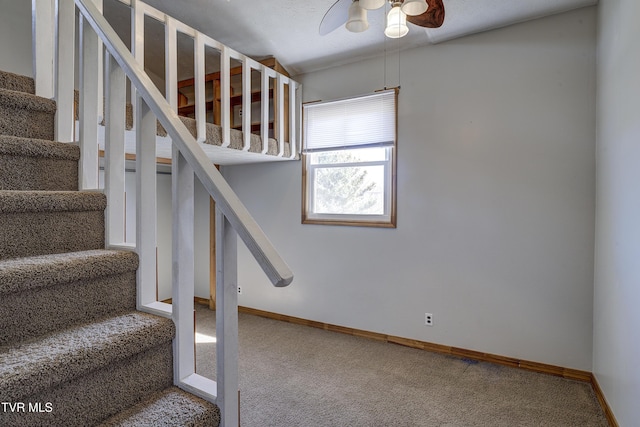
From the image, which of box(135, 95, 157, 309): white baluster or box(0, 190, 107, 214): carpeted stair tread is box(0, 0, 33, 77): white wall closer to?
box(0, 190, 107, 214): carpeted stair tread

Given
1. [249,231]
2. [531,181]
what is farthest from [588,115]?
[249,231]

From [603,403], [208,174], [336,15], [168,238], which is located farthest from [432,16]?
[168,238]

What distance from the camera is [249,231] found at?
0.91m

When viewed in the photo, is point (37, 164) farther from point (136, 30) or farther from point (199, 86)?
point (199, 86)

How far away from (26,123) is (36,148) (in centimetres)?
27

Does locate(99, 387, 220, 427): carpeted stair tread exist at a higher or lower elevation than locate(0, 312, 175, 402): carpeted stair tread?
lower

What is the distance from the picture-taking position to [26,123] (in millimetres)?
1568

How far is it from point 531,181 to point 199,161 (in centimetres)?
256

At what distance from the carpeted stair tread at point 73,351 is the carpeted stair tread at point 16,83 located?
1.31 meters

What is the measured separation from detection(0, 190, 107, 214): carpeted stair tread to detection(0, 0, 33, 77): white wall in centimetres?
281

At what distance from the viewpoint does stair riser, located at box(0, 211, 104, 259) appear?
3.88 feet

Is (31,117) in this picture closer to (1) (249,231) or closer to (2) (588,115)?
(1) (249,231)

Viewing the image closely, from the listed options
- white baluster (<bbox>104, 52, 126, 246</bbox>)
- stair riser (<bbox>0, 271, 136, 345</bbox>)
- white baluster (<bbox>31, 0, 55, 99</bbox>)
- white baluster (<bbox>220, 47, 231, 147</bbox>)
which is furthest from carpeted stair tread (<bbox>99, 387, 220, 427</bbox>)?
white baluster (<bbox>220, 47, 231, 147</bbox>)

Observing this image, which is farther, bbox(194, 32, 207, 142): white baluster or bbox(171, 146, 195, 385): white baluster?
bbox(194, 32, 207, 142): white baluster
